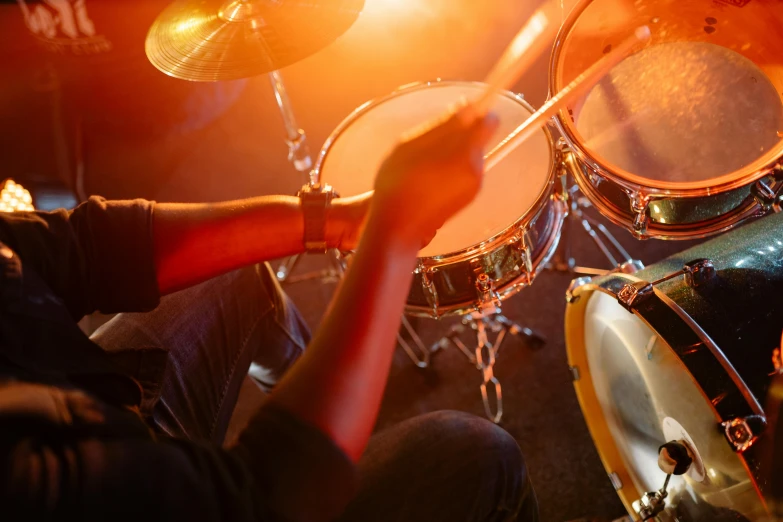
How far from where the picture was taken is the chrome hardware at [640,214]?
40.7 inches

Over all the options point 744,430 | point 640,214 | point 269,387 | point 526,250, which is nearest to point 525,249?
point 526,250

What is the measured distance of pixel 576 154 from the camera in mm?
1061

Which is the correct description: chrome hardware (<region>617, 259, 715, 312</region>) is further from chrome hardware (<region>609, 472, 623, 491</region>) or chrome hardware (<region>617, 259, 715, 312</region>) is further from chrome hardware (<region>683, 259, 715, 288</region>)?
chrome hardware (<region>609, 472, 623, 491</region>)

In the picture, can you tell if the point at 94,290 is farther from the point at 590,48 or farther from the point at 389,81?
the point at 389,81

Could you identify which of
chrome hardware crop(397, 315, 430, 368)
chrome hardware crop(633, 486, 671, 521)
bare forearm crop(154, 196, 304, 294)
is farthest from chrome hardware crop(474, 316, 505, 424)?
bare forearm crop(154, 196, 304, 294)

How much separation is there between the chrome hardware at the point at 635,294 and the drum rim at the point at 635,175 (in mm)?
193

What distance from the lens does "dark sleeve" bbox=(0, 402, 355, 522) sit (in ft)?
1.62

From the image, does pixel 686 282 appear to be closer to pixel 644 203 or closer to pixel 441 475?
pixel 644 203

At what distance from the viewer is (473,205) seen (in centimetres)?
114

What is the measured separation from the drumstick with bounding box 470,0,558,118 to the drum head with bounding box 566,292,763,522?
1.55ft

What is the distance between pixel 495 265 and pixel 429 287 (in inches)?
5.4

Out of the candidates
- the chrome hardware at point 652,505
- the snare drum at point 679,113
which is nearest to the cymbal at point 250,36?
the snare drum at point 679,113

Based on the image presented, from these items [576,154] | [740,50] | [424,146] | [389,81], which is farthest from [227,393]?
[389,81]

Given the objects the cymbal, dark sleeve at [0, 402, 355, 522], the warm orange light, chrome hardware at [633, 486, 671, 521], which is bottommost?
chrome hardware at [633, 486, 671, 521]
